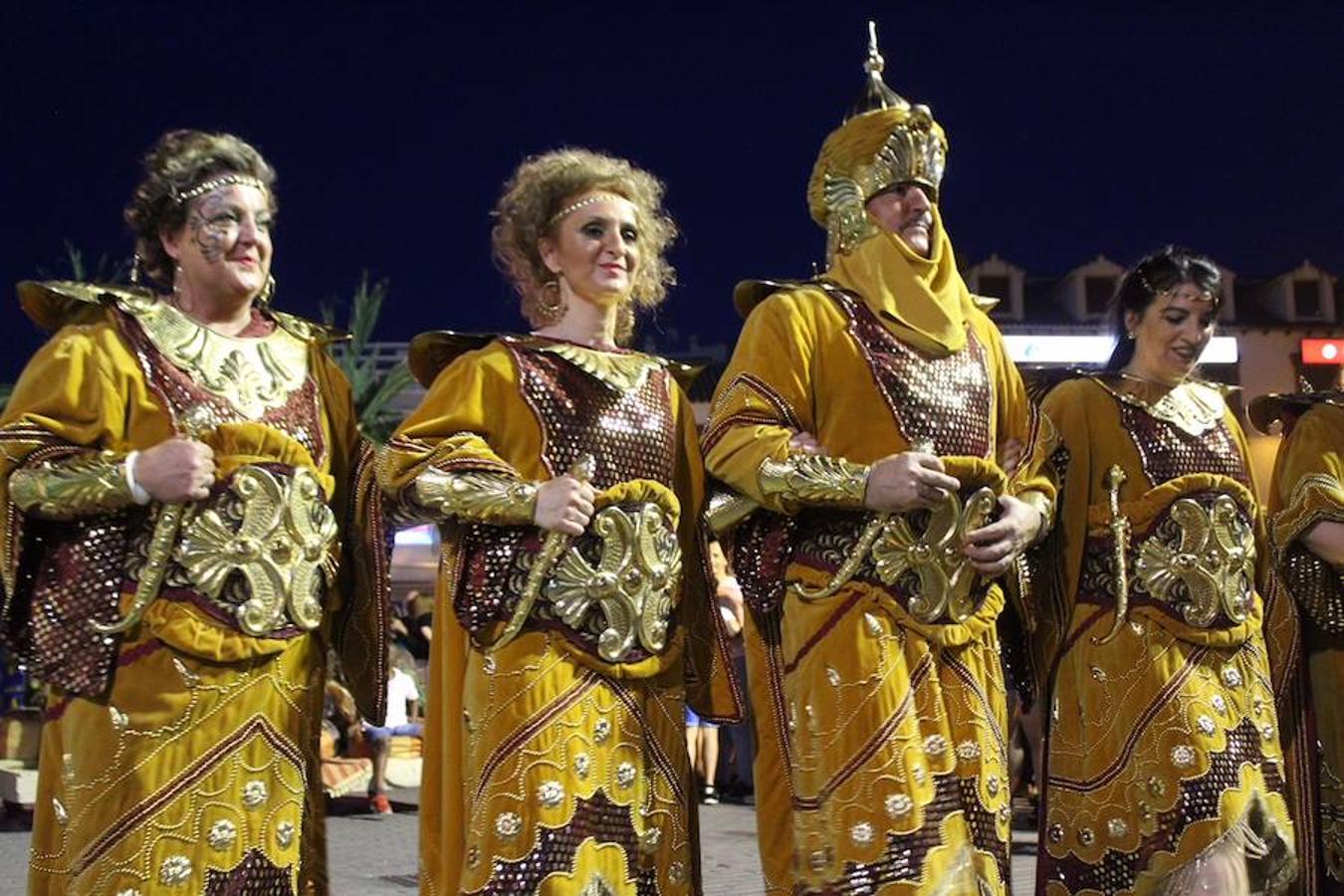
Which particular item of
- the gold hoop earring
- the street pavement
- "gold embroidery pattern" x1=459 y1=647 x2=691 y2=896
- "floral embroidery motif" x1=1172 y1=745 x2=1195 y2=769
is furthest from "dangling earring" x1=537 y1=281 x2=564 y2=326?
the street pavement

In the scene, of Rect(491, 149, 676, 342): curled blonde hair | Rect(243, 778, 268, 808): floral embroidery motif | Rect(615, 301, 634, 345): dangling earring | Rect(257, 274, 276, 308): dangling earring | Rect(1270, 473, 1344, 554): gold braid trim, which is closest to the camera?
Rect(243, 778, 268, 808): floral embroidery motif

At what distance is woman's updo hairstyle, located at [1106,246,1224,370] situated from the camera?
4961 millimetres

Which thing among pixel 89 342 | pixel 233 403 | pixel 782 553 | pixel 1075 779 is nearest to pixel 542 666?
pixel 782 553

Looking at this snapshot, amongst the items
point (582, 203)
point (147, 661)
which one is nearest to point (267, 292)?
point (582, 203)

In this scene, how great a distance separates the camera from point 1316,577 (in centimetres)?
520

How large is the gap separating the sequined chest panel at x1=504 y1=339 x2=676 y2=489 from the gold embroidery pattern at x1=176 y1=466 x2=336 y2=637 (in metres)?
0.55

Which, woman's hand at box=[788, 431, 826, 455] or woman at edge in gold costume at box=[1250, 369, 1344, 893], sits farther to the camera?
woman at edge in gold costume at box=[1250, 369, 1344, 893]

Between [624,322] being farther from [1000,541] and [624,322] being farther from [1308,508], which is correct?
[1308,508]

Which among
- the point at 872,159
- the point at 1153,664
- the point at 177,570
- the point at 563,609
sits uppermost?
the point at 872,159

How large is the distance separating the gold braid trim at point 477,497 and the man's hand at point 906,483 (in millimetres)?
759

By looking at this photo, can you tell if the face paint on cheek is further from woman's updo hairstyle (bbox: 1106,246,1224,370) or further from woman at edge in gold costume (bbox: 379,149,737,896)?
woman's updo hairstyle (bbox: 1106,246,1224,370)

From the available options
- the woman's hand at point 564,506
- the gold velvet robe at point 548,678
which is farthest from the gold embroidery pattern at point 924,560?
the woman's hand at point 564,506

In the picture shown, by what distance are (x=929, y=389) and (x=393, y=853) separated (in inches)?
197

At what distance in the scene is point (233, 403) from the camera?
358cm
